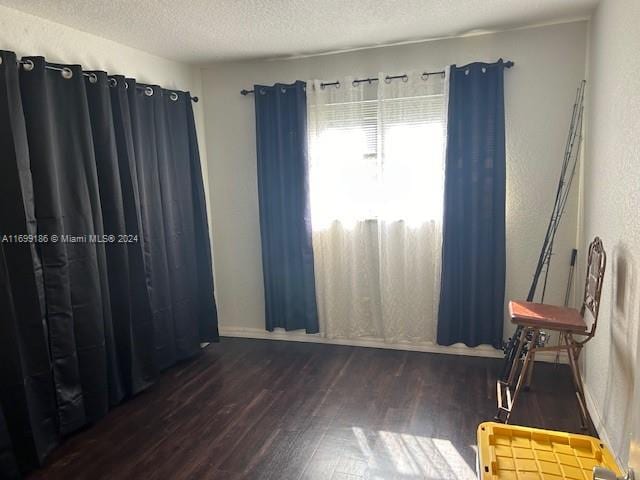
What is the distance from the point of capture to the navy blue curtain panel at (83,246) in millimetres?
2148

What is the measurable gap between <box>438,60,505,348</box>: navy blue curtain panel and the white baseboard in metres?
0.12

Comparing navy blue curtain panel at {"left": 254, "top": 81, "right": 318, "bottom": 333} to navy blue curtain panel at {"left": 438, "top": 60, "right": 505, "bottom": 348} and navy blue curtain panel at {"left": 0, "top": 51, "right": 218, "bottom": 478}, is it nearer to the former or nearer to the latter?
navy blue curtain panel at {"left": 0, "top": 51, "right": 218, "bottom": 478}

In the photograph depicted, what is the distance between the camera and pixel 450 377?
3.06m

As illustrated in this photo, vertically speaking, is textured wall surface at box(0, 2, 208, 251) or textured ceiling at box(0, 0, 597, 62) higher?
textured ceiling at box(0, 0, 597, 62)

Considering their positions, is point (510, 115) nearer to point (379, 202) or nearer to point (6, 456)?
point (379, 202)

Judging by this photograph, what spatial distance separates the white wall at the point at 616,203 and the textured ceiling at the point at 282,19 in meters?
0.54

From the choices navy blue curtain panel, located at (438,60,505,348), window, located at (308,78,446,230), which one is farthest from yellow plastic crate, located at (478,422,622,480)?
window, located at (308,78,446,230)

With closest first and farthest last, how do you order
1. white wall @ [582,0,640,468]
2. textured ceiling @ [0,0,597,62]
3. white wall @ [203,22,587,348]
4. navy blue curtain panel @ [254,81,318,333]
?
1. white wall @ [582,0,640,468]
2. textured ceiling @ [0,0,597,62]
3. white wall @ [203,22,587,348]
4. navy blue curtain panel @ [254,81,318,333]

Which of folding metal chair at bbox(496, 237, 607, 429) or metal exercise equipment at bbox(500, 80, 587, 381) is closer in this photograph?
folding metal chair at bbox(496, 237, 607, 429)

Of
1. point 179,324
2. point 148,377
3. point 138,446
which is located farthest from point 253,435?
point 179,324

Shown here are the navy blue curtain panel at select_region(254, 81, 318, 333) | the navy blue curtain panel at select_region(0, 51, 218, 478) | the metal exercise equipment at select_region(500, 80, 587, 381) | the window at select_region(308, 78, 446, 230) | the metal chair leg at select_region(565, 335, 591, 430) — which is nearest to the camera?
the navy blue curtain panel at select_region(0, 51, 218, 478)

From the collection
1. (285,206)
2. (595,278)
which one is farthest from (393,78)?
(595,278)

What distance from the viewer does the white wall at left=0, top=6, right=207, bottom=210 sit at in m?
2.31

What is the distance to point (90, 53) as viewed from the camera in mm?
2756
